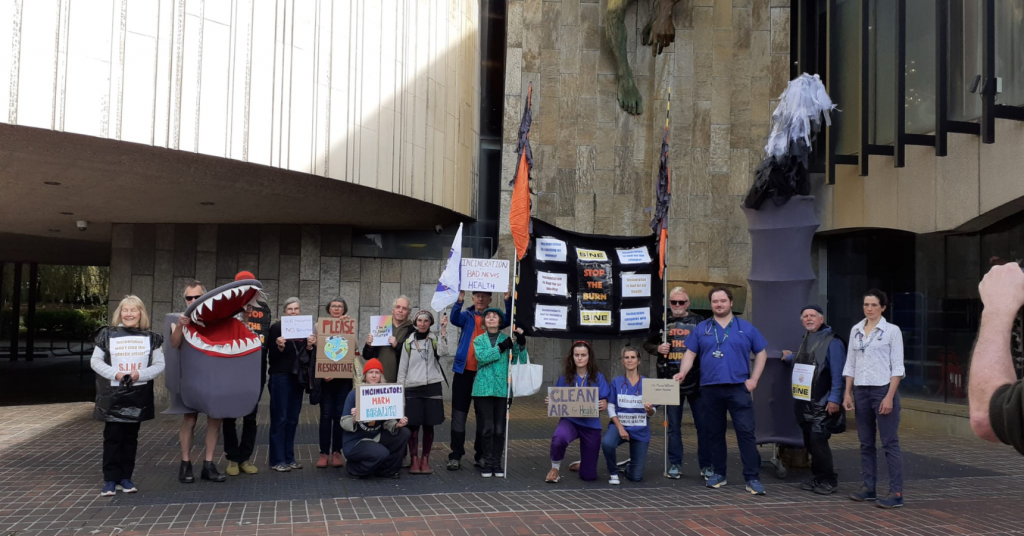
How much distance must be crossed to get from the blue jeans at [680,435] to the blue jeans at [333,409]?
338cm

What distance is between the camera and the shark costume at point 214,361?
7.30 metres

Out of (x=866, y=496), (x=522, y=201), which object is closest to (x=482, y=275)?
(x=522, y=201)

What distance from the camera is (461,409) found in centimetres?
845

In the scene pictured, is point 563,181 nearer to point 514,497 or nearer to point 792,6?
point 792,6

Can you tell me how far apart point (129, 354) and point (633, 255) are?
5514 mm

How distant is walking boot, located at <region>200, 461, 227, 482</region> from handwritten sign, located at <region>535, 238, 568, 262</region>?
394cm

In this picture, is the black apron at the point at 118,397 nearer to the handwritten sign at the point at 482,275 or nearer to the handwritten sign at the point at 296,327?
the handwritten sign at the point at 296,327

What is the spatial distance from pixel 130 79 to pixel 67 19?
2.63 feet

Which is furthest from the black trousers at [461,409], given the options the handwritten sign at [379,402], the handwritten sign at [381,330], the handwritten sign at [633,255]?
the handwritten sign at [633,255]

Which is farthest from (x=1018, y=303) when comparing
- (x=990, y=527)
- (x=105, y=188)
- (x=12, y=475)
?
(x=105, y=188)

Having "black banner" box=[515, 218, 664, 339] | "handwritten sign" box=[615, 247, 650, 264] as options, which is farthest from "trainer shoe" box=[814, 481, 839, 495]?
"handwritten sign" box=[615, 247, 650, 264]

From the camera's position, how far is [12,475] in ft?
25.5

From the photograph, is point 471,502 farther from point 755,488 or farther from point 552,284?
point 552,284

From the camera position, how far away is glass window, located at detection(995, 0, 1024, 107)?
1045 centimetres
